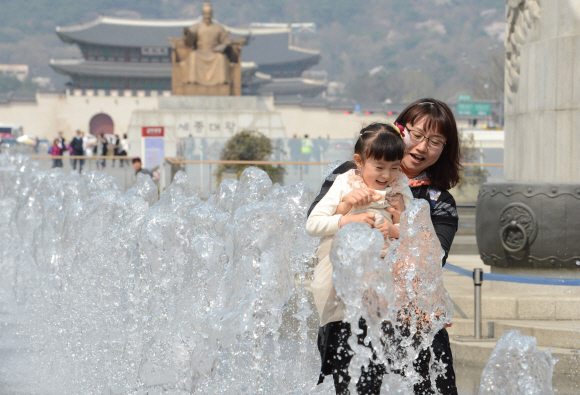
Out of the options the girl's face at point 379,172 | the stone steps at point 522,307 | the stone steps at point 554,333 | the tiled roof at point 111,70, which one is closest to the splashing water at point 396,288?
the girl's face at point 379,172

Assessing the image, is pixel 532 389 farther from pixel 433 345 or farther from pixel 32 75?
pixel 32 75

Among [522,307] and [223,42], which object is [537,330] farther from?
[223,42]

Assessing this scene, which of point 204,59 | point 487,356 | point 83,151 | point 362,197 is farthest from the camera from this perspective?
point 204,59

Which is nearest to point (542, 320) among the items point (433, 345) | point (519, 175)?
point (519, 175)

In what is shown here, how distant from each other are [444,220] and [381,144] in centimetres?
42

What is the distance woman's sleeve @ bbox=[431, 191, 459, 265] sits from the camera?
8.26 ft

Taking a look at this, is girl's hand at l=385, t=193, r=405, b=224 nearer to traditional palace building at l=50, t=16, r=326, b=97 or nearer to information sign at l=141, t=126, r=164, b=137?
information sign at l=141, t=126, r=164, b=137

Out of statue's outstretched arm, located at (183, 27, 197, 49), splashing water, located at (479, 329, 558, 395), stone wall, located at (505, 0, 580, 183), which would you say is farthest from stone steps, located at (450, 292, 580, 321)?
statue's outstretched arm, located at (183, 27, 197, 49)

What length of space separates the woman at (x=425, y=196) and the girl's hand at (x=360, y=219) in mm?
113

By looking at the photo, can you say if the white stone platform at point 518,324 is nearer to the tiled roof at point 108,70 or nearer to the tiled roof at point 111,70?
the tiled roof at point 111,70

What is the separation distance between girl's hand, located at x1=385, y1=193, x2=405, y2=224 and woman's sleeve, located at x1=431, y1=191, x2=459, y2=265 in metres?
0.17

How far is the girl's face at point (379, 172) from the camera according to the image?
229 centimetres

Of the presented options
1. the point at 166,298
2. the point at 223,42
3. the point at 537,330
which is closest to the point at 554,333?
the point at 537,330

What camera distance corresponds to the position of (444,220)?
8.34 ft
